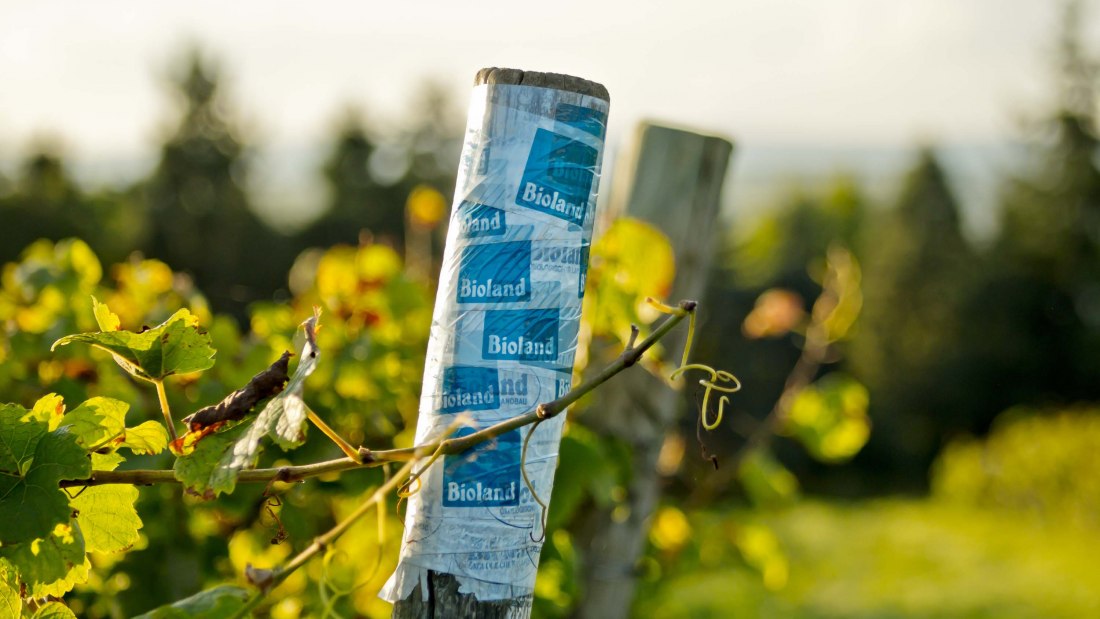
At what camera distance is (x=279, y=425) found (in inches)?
36.3

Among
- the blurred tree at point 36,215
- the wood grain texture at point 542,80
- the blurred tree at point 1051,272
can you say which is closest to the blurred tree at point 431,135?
the blurred tree at point 36,215

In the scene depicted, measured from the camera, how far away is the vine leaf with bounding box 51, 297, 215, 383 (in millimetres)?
1034

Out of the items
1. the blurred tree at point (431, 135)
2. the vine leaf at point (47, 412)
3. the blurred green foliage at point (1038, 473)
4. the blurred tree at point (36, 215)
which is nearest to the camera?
the vine leaf at point (47, 412)

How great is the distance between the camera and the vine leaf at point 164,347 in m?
1.03

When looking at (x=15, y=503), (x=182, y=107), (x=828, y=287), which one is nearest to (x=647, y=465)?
(x=828, y=287)

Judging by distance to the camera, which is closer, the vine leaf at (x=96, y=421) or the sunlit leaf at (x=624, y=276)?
the vine leaf at (x=96, y=421)

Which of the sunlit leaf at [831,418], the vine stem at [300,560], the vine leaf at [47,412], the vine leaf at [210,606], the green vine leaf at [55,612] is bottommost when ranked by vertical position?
the sunlit leaf at [831,418]

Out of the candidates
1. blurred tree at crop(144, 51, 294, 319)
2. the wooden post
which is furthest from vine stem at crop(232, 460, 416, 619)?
blurred tree at crop(144, 51, 294, 319)

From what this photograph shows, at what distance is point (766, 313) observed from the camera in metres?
2.62

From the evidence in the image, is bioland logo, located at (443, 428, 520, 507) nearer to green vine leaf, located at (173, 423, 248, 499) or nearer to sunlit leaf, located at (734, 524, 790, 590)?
green vine leaf, located at (173, 423, 248, 499)

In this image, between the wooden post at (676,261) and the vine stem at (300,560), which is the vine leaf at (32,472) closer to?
the vine stem at (300,560)

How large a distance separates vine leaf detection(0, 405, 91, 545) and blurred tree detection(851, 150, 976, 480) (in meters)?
19.2

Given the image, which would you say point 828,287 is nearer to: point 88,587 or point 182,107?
point 88,587

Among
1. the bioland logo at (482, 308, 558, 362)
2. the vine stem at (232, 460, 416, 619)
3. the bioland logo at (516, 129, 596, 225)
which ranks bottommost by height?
the vine stem at (232, 460, 416, 619)
